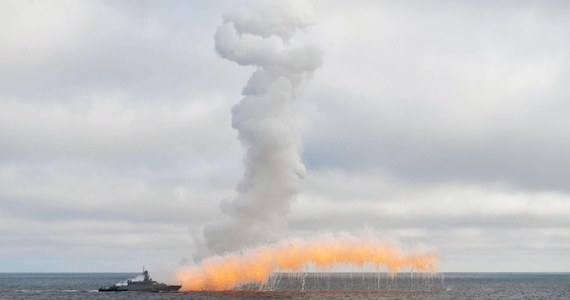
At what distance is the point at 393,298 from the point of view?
198 metres

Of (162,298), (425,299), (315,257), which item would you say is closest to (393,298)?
(425,299)

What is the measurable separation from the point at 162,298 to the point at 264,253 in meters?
35.0

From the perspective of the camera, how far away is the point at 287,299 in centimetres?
17950

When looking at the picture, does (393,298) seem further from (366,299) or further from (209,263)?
(209,263)

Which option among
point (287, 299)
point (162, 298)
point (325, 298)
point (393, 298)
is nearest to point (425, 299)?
point (393, 298)

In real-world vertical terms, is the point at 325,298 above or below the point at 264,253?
below

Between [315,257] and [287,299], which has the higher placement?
[315,257]

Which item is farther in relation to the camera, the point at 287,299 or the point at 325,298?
the point at 325,298

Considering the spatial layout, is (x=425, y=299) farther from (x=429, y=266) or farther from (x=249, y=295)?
(x=249, y=295)

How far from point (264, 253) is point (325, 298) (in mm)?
28560

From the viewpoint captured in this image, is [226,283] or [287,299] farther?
[226,283]

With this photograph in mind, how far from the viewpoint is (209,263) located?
192000 millimetres

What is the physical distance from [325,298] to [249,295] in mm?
22292

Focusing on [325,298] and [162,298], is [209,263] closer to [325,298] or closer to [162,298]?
[162,298]
